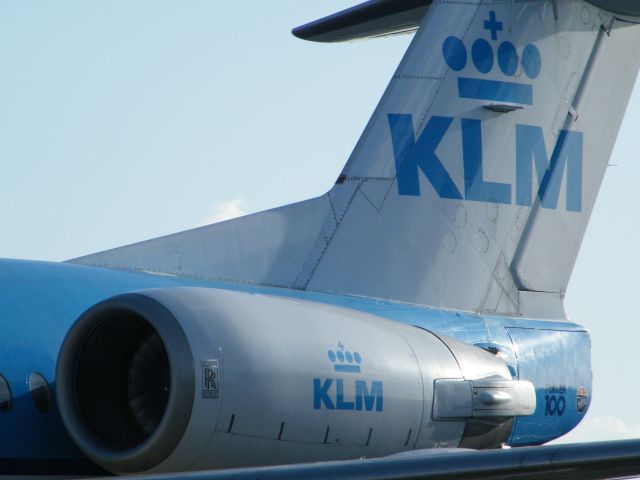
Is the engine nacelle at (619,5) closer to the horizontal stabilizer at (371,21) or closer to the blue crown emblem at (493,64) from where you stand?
the blue crown emblem at (493,64)

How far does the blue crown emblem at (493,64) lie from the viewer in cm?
772

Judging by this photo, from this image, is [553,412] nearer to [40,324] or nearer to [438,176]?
[438,176]

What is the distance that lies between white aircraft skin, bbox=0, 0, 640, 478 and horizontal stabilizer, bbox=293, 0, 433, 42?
2cm

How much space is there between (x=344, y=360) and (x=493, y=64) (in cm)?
300

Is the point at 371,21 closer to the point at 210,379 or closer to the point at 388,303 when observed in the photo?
the point at 388,303

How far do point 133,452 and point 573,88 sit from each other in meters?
4.42

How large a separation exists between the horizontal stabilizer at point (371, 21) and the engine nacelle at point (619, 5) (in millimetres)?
1125

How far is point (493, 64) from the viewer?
7.80 meters

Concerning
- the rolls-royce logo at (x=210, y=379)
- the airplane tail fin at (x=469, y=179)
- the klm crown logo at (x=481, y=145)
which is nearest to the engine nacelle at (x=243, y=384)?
the rolls-royce logo at (x=210, y=379)

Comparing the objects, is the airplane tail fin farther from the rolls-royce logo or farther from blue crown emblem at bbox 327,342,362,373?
the rolls-royce logo

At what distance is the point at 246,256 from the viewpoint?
6.87 m

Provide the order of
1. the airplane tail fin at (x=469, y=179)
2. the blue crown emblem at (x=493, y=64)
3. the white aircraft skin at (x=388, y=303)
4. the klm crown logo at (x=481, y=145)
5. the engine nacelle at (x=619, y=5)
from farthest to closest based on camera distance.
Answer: the engine nacelle at (x=619, y=5)
the blue crown emblem at (x=493, y=64)
the klm crown logo at (x=481, y=145)
the airplane tail fin at (x=469, y=179)
the white aircraft skin at (x=388, y=303)

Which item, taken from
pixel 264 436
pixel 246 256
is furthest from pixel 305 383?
pixel 246 256

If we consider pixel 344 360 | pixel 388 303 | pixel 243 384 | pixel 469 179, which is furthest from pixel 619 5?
pixel 243 384
